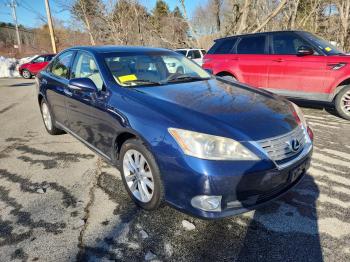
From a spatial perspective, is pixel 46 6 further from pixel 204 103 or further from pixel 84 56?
pixel 204 103

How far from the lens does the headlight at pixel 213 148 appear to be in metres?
2.33

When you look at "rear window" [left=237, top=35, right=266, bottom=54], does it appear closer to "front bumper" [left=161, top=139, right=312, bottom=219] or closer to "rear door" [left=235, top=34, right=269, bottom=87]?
"rear door" [left=235, top=34, right=269, bottom=87]

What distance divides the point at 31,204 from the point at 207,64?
585 centimetres

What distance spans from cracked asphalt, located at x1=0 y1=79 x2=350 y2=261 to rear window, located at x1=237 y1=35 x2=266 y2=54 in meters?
3.73

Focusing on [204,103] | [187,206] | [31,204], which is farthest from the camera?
[31,204]

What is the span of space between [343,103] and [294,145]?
408 centimetres

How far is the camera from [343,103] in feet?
19.6

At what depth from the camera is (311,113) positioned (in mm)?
6660

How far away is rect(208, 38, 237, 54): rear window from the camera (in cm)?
755

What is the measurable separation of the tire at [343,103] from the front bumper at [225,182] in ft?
13.6

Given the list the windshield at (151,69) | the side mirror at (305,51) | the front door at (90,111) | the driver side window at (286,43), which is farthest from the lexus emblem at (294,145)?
the driver side window at (286,43)

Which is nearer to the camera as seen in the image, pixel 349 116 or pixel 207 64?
pixel 349 116

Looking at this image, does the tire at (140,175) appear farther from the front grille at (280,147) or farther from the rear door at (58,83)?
the rear door at (58,83)

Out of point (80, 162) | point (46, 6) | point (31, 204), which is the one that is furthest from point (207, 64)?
point (46, 6)
